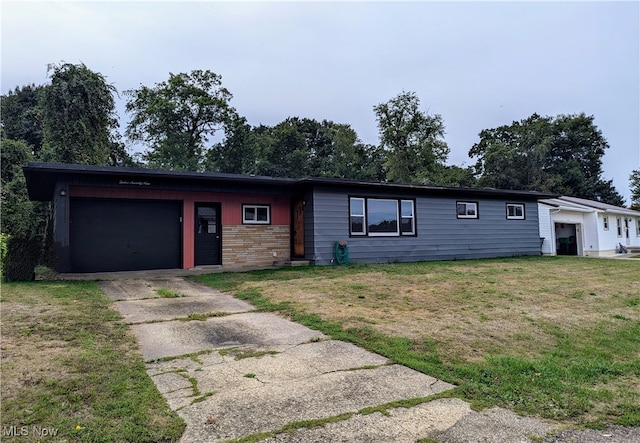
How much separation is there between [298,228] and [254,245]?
5.08ft

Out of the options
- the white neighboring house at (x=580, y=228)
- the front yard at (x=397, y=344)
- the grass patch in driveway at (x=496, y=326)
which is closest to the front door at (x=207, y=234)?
Answer: the grass patch in driveway at (x=496, y=326)

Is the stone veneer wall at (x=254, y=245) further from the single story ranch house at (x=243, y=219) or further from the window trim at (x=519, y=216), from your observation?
the window trim at (x=519, y=216)

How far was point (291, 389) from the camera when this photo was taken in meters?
2.97

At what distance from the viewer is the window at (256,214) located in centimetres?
1195

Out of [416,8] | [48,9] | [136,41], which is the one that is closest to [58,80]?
[136,41]

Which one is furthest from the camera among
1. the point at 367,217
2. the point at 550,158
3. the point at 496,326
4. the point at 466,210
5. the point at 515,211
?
the point at 550,158

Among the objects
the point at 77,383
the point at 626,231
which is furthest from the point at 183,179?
the point at 626,231

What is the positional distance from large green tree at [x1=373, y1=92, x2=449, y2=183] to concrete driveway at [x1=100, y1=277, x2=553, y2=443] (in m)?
29.1

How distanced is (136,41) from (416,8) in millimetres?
7453

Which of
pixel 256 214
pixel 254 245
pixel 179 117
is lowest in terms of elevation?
pixel 254 245

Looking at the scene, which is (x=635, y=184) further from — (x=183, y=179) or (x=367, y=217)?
(x=183, y=179)

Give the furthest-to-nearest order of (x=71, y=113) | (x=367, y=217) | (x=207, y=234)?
(x=71, y=113), (x=367, y=217), (x=207, y=234)

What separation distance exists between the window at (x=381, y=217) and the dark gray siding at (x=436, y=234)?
Answer: 18 centimetres

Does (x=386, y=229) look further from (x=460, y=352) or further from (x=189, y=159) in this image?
(x=189, y=159)
